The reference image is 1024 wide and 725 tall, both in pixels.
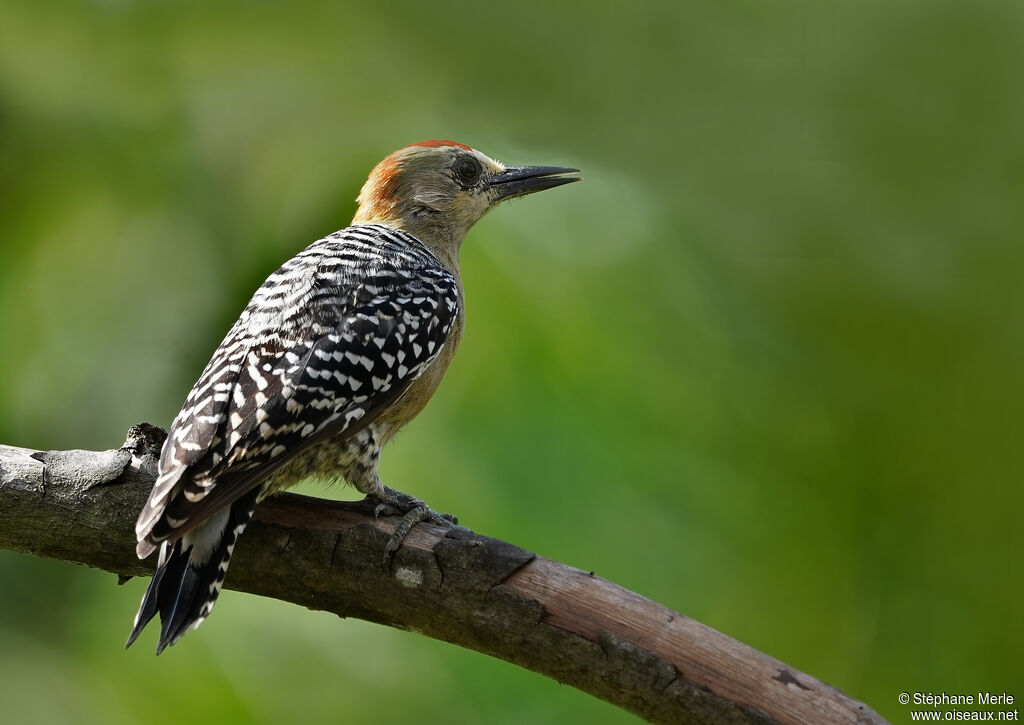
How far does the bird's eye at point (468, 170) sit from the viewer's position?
3.09m

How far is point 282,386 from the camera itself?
2.09 meters

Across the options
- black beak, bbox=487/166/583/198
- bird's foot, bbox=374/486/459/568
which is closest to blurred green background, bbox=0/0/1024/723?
black beak, bbox=487/166/583/198

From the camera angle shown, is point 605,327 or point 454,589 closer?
point 454,589

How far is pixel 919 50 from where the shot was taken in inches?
151

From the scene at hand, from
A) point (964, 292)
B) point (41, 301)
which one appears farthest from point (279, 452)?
point (964, 292)

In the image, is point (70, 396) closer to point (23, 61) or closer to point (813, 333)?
point (23, 61)

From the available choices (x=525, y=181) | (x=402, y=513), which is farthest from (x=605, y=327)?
(x=402, y=513)

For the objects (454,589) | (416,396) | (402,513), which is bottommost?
(454,589)

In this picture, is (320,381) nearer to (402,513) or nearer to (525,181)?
(402,513)

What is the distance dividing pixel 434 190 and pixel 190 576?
1589mm

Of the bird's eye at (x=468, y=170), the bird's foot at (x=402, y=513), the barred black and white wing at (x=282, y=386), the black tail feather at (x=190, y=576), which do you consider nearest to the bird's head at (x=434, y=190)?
the bird's eye at (x=468, y=170)

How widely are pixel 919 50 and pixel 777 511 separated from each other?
205cm

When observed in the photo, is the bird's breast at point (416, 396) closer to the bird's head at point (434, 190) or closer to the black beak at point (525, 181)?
the bird's head at point (434, 190)

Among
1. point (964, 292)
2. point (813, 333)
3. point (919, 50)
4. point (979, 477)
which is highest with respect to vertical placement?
point (919, 50)
